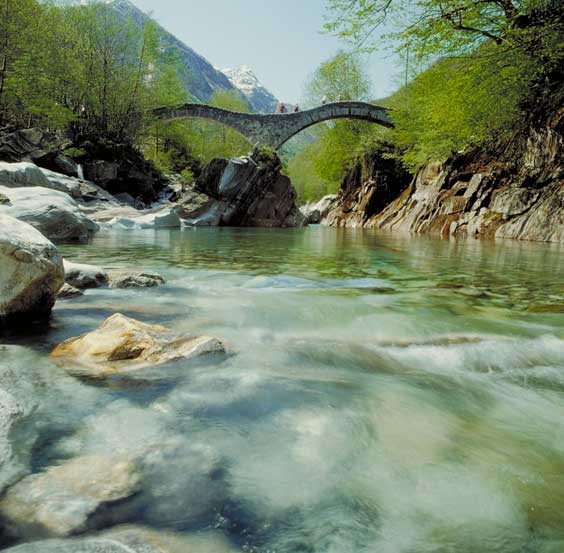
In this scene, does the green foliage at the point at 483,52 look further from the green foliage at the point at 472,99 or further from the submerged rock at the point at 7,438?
the submerged rock at the point at 7,438

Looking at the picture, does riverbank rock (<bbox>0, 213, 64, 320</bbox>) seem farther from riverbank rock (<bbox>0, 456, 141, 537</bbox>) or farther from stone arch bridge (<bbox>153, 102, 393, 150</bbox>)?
stone arch bridge (<bbox>153, 102, 393, 150</bbox>)

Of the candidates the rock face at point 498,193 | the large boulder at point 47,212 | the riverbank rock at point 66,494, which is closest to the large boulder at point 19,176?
the large boulder at point 47,212

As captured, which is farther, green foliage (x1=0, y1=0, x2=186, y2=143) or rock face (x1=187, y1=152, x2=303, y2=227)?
rock face (x1=187, y1=152, x2=303, y2=227)

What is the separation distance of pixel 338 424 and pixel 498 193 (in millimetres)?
17761

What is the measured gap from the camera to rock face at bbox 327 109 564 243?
14.2 m

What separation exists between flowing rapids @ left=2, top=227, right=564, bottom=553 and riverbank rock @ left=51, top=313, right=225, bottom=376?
0.14m

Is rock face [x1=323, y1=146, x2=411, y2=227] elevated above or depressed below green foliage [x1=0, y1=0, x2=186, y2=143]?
below

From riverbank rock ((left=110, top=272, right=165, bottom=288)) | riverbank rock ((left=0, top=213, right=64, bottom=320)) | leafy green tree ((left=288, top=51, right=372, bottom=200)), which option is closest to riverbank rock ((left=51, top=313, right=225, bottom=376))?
riverbank rock ((left=0, top=213, right=64, bottom=320))

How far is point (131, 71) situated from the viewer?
96.3 feet

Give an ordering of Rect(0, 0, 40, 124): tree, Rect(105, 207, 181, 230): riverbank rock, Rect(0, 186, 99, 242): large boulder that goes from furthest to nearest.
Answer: Rect(0, 0, 40, 124): tree < Rect(105, 207, 181, 230): riverbank rock < Rect(0, 186, 99, 242): large boulder

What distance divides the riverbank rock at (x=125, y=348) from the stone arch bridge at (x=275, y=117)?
35252 mm

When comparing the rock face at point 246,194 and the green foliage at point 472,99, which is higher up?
the green foliage at point 472,99

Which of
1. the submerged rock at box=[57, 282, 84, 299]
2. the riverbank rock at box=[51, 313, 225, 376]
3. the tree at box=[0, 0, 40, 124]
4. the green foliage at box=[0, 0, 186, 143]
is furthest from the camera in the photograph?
the green foliage at box=[0, 0, 186, 143]

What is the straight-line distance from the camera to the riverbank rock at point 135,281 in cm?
511
